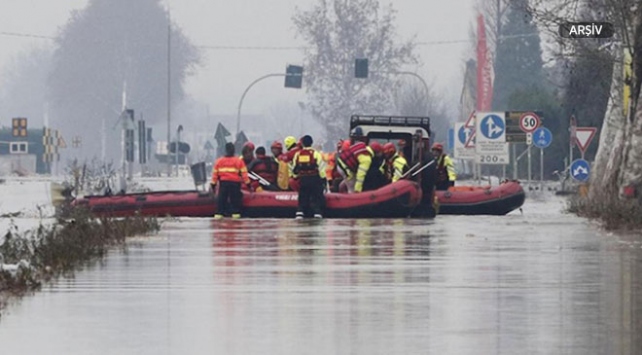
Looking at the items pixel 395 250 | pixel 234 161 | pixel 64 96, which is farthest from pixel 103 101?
pixel 395 250

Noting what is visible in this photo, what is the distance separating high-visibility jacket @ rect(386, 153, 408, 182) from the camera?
128 ft

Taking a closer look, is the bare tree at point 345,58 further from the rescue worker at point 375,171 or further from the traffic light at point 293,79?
the rescue worker at point 375,171

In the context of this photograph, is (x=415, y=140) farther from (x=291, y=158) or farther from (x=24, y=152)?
(x=24, y=152)

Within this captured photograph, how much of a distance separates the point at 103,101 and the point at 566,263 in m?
146

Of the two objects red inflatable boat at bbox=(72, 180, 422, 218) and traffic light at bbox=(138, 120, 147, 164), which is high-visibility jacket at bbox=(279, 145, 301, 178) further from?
traffic light at bbox=(138, 120, 147, 164)

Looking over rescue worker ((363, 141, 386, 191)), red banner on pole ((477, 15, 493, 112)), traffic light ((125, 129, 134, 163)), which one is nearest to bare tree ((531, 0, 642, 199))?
rescue worker ((363, 141, 386, 191))

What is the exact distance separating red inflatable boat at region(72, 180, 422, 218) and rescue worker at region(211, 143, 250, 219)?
27 cm

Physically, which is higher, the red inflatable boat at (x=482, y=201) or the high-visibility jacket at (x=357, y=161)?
the high-visibility jacket at (x=357, y=161)

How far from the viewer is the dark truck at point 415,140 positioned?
38.5 meters

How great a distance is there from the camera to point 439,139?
127625 mm

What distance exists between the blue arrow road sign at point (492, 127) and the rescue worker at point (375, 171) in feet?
49.7

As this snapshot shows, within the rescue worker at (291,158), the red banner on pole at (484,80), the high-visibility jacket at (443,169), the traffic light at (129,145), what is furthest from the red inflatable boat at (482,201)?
the red banner on pole at (484,80)

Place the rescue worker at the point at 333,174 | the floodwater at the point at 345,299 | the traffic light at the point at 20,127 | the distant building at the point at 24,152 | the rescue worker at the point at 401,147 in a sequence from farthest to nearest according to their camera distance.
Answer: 1. the distant building at the point at 24,152
2. the traffic light at the point at 20,127
3. the rescue worker at the point at 333,174
4. the rescue worker at the point at 401,147
5. the floodwater at the point at 345,299

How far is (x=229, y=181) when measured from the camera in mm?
37125
